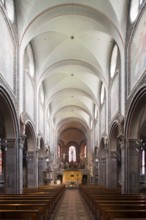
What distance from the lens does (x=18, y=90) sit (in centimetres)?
1739

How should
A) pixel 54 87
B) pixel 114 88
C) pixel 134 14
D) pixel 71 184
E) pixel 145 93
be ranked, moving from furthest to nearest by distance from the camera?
pixel 71 184
pixel 54 87
pixel 114 88
pixel 134 14
pixel 145 93

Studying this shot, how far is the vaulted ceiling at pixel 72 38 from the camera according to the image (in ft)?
56.5

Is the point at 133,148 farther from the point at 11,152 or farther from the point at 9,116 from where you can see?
the point at 9,116

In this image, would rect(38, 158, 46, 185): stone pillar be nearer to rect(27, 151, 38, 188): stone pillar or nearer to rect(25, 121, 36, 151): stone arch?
rect(27, 151, 38, 188): stone pillar

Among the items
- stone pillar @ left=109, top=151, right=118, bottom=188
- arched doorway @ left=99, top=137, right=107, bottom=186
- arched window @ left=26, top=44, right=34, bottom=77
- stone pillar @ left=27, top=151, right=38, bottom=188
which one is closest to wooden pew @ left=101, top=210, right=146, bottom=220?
stone pillar @ left=109, top=151, right=118, bottom=188

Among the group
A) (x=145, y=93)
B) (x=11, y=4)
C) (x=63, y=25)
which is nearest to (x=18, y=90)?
(x=11, y=4)

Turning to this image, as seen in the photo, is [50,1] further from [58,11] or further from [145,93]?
[145,93]

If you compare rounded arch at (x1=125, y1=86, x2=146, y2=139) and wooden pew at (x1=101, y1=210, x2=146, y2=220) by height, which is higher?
rounded arch at (x1=125, y1=86, x2=146, y2=139)

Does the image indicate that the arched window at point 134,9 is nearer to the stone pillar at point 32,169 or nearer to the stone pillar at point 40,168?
the stone pillar at point 32,169

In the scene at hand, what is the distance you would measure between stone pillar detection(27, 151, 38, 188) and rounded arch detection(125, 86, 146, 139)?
942cm

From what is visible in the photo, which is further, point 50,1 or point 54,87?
point 54,87

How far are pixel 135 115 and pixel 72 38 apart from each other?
28.1 ft

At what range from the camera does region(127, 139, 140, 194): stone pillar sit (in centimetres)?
1654

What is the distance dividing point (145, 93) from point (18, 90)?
722cm
